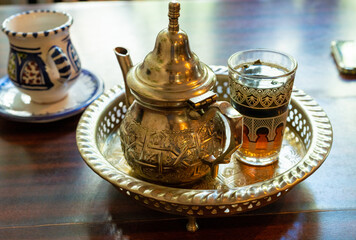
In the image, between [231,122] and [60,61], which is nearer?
[231,122]

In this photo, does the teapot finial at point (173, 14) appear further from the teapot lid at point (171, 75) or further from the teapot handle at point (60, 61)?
the teapot handle at point (60, 61)

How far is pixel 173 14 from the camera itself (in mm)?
488

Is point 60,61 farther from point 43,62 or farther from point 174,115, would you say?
point 174,115

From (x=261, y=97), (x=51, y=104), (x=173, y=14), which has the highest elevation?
(x=173, y=14)

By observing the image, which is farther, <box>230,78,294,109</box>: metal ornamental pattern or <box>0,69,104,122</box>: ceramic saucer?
<box>0,69,104,122</box>: ceramic saucer

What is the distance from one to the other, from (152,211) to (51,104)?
338 millimetres

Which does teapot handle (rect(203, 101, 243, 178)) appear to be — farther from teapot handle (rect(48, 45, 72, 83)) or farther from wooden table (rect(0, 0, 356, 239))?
teapot handle (rect(48, 45, 72, 83))

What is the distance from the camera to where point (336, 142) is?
667 mm

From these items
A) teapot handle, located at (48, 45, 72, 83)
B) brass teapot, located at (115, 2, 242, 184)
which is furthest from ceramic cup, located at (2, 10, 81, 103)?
brass teapot, located at (115, 2, 242, 184)

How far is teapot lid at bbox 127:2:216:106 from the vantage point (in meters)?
0.49

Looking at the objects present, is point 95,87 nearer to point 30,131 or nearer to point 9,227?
point 30,131

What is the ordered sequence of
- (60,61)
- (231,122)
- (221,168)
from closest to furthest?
(231,122)
(221,168)
(60,61)

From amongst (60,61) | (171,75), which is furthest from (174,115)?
(60,61)

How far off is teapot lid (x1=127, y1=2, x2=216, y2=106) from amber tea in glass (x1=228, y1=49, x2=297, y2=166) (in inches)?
2.9
